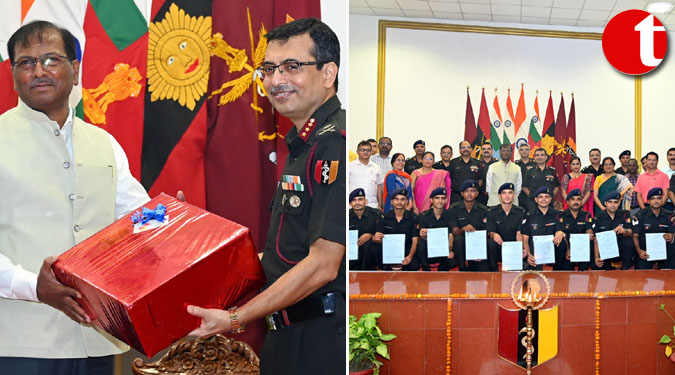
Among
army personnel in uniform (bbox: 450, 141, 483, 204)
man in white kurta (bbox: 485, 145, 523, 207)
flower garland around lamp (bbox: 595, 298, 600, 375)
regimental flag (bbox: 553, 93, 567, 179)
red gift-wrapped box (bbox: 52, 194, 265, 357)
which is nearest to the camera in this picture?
red gift-wrapped box (bbox: 52, 194, 265, 357)

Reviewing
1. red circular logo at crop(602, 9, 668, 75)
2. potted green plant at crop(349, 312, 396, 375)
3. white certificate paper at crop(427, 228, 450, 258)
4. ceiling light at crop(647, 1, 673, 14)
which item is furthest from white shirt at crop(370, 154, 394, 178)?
potted green plant at crop(349, 312, 396, 375)

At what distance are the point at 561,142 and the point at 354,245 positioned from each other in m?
4.38

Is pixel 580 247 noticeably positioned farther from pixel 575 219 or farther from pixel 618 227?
pixel 618 227

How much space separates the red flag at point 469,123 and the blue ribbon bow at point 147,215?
23.2 ft

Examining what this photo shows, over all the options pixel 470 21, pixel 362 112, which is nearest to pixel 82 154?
pixel 362 112

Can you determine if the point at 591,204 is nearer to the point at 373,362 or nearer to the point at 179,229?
the point at 373,362

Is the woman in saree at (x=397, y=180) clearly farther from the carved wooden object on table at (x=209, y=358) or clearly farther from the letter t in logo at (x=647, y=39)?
the carved wooden object on table at (x=209, y=358)

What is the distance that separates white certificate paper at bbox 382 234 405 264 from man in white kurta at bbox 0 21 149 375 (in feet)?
11.0

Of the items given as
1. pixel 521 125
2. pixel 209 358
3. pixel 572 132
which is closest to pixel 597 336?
pixel 209 358

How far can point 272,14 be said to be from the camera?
1382 millimetres

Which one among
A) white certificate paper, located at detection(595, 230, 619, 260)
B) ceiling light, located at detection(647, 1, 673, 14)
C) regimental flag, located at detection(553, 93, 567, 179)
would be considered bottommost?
white certificate paper, located at detection(595, 230, 619, 260)

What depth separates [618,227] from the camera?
546 centimetres

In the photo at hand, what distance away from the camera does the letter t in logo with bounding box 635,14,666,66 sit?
24.3ft

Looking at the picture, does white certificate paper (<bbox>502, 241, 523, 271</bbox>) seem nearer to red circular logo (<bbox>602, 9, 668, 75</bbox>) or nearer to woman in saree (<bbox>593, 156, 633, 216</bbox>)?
woman in saree (<bbox>593, 156, 633, 216</bbox>)
